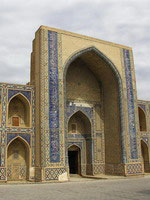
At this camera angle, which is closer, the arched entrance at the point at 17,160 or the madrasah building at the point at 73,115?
the madrasah building at the point at 73,115

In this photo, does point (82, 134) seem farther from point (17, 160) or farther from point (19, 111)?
point (17, 160)

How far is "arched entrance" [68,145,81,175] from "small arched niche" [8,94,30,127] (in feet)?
11.1

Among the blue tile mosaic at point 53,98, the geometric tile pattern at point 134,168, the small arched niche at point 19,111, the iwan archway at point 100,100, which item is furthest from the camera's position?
the iwan archway at point 100,100

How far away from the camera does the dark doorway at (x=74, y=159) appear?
48.2 feet

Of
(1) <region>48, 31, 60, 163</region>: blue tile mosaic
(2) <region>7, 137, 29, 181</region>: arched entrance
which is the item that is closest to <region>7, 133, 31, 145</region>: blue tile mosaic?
(2) <region>7, 137, 29, 181</region>: arched entrance

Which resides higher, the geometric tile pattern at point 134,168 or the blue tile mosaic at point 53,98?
the blue tile mosaic at point 53,98

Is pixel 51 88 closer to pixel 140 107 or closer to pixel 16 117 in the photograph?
pixel 16 117

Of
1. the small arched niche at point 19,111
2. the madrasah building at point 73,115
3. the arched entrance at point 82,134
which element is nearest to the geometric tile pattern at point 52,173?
the madrasah building at point 73,115

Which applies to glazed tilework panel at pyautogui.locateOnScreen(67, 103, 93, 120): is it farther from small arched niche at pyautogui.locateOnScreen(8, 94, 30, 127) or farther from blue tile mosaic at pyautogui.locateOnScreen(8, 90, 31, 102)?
blue tile mosaic at pyautogui.locateOnScreen(8, 90, 31, 102)

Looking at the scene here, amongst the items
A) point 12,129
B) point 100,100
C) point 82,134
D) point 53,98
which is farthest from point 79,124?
point 12,129

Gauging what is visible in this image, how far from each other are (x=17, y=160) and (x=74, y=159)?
382 cm

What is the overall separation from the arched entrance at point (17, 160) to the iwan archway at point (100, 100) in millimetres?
3305

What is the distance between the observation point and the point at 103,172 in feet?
47.4

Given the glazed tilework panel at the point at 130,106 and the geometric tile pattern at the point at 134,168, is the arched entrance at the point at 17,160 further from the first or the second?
the glazed tilework panel at the point at 130,106
